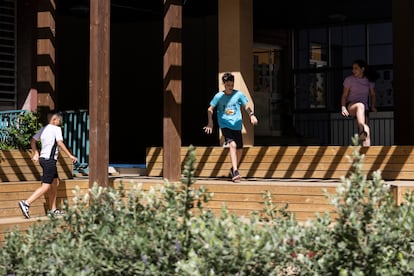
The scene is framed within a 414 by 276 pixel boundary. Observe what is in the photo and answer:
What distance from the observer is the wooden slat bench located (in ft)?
29.3

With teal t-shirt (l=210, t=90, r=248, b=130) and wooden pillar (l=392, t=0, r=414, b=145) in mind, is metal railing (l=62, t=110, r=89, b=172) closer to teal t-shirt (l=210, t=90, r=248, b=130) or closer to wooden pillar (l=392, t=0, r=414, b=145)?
teal t-shirt (l=210, t=90, r=248, b=130)

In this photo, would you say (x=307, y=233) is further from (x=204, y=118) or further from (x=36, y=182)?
(x=204, y=118)

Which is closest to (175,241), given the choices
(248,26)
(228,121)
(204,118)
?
(228,121)

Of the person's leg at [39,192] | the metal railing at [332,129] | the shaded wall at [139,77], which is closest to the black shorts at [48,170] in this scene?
the person's leg at [39,192]

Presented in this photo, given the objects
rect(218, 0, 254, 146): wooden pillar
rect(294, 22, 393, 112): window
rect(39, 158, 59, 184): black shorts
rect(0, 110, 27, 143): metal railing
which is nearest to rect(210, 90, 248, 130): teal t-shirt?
rect(218, 0, 254, 146): wooden pillar

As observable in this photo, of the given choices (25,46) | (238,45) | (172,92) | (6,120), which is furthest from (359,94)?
(25,46)

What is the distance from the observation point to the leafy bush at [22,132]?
965cm

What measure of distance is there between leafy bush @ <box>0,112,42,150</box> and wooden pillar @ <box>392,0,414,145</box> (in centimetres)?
518

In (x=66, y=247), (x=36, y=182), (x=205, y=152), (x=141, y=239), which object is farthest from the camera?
(x=205, y=152)


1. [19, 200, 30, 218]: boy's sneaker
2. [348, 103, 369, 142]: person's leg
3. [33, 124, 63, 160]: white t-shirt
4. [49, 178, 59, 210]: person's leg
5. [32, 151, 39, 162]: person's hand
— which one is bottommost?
[19, 200, 30, 218]: boy's sneaker

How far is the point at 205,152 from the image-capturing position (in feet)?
33.8

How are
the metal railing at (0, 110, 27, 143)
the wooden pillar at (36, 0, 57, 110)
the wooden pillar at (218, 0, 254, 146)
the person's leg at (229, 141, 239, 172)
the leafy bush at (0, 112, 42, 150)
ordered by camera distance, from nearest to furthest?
the person's leg at (229, 141, 239, 172) → the leafy bush at (0, 112, 42, 150) → the metal railing at (0, 110, 27, 143) → the wooden pillar at (36, 0, 57, 110) → the wooden pillar at (218, 0, 254, 146)

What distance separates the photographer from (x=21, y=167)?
30.7 ft

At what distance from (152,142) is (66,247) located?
42.5ft
